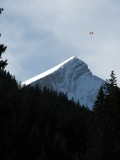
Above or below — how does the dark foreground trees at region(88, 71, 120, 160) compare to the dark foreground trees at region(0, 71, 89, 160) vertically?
below

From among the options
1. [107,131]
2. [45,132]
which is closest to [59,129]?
[45,132]

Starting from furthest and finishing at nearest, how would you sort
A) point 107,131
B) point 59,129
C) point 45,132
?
point 59,129 → point 45,132 → point 107,131

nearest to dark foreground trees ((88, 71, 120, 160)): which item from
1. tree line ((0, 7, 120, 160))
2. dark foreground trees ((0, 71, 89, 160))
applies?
tree line ((0, 7, 120, 160))

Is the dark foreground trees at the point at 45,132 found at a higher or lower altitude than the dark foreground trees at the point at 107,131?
higher

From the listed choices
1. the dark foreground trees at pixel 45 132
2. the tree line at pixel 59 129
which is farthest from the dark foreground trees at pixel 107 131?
the dark foreground trees at pixel 45 132

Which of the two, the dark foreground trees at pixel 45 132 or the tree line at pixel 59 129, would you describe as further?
the dark foreground trees at pixel 45 132

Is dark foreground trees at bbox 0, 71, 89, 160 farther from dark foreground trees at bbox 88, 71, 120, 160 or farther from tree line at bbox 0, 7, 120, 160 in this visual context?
dark foreground trees at bbox 88, 71, 120, 160

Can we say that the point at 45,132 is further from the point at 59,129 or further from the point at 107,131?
the point at 107,131

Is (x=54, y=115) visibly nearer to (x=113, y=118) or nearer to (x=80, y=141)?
(x=80, y=141)

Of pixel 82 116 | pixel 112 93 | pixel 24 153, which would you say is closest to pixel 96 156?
pixel 112 93

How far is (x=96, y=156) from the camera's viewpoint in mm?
34094

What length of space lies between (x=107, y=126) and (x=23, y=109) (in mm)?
92168

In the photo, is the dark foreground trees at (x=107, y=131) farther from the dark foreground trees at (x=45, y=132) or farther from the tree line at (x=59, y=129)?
the dark foreground trees at (x=45, y=132)

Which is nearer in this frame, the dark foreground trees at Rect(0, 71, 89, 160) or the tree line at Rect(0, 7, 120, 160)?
the tree line at Rect(0, 7, 120, 160)
